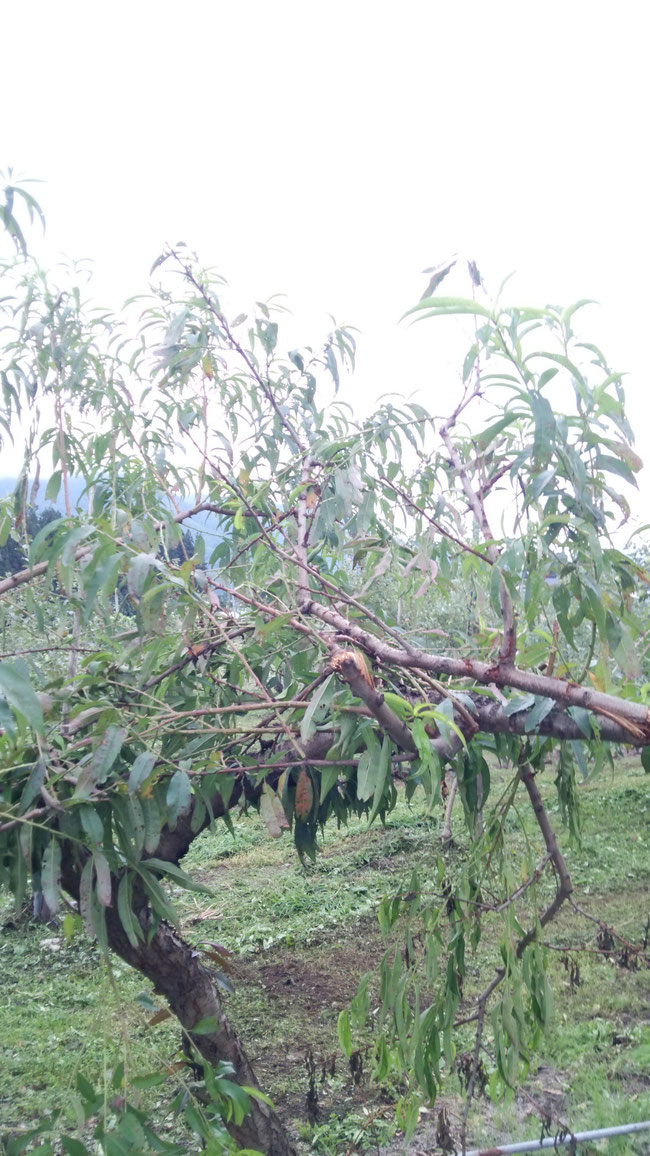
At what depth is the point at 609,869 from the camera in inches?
→ 190

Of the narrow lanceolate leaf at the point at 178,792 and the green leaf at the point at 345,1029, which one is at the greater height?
the narrow lanceolate leaf at the point at 178,792

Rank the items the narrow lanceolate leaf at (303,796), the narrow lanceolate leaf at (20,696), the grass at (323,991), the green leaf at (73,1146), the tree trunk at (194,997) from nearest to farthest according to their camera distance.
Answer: the narrow lanceolate leaf at (20,696), the green leaf at (73,1146), the narrow lanceolate leaf at (303,796), the tree trunk at (194,997), the grass at (323,991)

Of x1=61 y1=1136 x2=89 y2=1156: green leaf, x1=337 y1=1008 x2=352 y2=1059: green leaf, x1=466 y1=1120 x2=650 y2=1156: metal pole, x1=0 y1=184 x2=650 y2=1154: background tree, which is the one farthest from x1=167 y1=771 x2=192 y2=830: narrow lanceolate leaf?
x1=466 y1=1120 x2=650 y2=1156: metal pole

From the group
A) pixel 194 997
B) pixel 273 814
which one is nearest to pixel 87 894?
pixel 273 814

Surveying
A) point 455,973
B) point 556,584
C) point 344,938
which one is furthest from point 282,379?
point 344,938

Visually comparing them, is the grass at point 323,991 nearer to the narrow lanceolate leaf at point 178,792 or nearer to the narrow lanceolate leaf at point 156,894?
the narrow lanceolate leaf at point 156,894

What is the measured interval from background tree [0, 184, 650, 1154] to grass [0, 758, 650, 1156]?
20cm

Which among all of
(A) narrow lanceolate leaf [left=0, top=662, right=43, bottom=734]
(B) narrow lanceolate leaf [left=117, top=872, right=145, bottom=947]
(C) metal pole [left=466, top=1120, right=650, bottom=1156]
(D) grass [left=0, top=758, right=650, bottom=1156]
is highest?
(A) narrow lanceolate leaf [left=0, top=662, right=43, bottom=734]

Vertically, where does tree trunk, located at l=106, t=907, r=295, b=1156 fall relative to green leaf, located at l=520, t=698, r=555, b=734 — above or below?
below

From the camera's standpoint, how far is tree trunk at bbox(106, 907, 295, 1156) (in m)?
1.74

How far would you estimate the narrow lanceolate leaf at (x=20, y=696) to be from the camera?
84 cm

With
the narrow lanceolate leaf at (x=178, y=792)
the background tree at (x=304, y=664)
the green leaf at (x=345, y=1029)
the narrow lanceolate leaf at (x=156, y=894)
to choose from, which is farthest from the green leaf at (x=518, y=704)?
the green leaf at (x=345, y=1029)

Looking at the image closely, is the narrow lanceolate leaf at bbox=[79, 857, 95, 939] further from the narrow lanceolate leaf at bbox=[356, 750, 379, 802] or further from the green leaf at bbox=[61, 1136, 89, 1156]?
the narrow lanceolate leaf at bbox=[356, 750, 379, 802]

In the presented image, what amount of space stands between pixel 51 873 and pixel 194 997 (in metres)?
0.87
